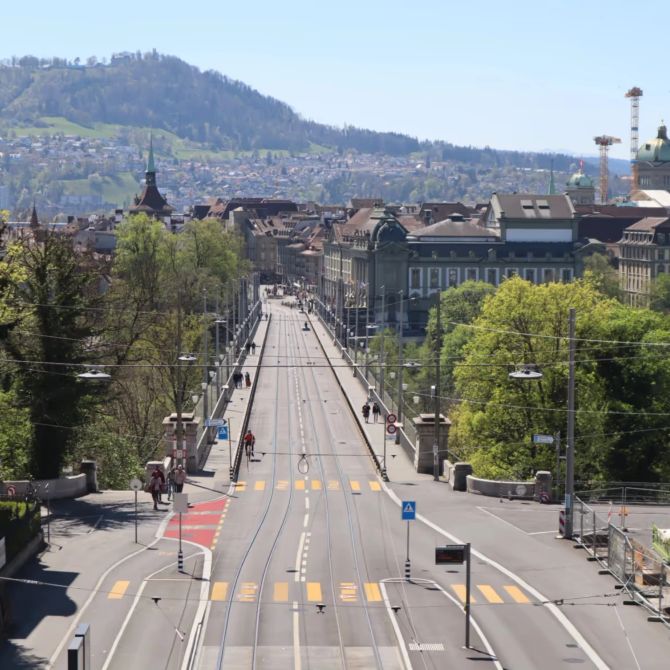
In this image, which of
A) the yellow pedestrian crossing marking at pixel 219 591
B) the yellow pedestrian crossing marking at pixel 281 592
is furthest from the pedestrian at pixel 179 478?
the yellow pedestrian crossing marking at pixel 281 592

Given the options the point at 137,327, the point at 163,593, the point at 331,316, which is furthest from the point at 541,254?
the point at 163,593

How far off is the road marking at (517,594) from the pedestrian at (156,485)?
15.5m

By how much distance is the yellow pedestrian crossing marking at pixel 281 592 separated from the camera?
36250 millimetres

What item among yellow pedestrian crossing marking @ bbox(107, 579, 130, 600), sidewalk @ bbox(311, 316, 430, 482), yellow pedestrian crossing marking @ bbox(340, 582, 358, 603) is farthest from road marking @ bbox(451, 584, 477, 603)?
sidewalk @ bbox(311, 316, 430, 482)

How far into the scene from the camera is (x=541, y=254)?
200 meters

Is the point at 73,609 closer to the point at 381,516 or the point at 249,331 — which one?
the point at 381,516

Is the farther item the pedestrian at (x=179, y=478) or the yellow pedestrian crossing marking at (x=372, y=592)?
the pedestrian at (x=179, y=478)

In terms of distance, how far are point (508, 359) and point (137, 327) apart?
30.6 meters

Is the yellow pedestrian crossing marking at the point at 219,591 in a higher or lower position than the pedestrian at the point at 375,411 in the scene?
higher

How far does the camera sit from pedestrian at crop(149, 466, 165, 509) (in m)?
49.3

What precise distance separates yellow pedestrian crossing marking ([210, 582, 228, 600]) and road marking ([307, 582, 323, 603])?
206 cm

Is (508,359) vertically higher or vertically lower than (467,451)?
higher

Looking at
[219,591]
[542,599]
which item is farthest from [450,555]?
[219,591]

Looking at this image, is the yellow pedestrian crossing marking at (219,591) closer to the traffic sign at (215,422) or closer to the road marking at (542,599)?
the road marking at (542,599)
